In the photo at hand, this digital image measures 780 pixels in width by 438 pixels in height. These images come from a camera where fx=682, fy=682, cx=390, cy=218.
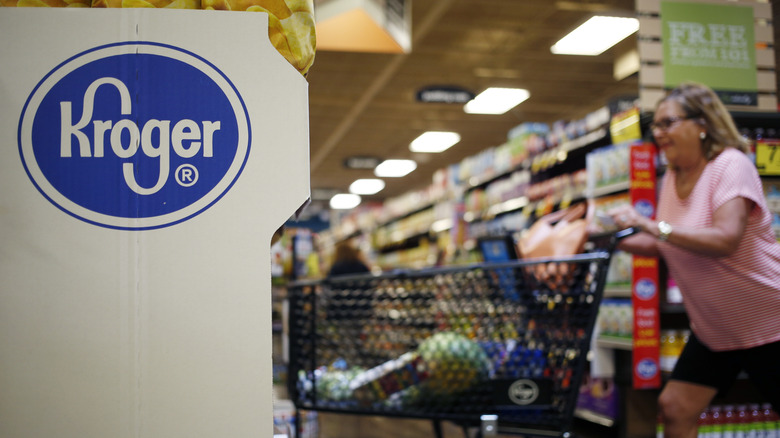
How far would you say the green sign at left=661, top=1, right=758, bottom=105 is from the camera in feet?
11.8

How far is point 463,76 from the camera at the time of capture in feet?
32.8

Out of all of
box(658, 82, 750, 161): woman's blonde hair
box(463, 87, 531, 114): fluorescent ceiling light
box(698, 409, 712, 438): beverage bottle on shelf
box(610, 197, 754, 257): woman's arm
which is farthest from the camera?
box(463, 87, 531, 114): fluorescent ceiling light

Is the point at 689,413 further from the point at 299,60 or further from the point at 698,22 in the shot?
the point at 698,22

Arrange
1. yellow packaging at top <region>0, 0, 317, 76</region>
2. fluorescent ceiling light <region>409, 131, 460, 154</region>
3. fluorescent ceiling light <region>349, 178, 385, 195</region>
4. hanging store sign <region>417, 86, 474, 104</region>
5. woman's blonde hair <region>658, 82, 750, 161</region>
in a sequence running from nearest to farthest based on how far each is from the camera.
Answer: yellow packaging at top <region>0, 0, 317, 76</region>
woman's blonde hair <region>658, 82, 750, 161</region>
hanging store sign <region>417, 86, 474, 104</region>
fluorescent ceiling light <region>409, 131, 460, 154</region>
fluorescent ceiling light <region>349, 178, 385, 195</region>

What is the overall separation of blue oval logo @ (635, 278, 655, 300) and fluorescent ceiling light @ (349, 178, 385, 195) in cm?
1499

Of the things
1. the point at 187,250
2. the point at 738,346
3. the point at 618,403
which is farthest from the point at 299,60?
the point at 618,403

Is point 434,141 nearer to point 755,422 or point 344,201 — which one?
point 344,201

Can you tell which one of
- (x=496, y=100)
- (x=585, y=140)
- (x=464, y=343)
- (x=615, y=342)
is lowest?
(x=615, y=342)

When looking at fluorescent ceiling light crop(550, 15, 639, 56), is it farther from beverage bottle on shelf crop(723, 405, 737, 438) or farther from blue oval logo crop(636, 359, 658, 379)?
beverage bottle on shelf crop(723, 405, 737, 438)

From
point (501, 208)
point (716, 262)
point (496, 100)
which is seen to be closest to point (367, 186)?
point (496, 100)

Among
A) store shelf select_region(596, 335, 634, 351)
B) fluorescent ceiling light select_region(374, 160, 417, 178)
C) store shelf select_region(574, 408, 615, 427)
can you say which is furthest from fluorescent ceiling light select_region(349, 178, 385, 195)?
store shelf select_region(596, 335, 634, 351)

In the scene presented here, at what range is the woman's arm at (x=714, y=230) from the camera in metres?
2.03

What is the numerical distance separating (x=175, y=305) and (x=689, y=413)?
181 centimetres

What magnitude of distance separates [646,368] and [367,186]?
1610cm
